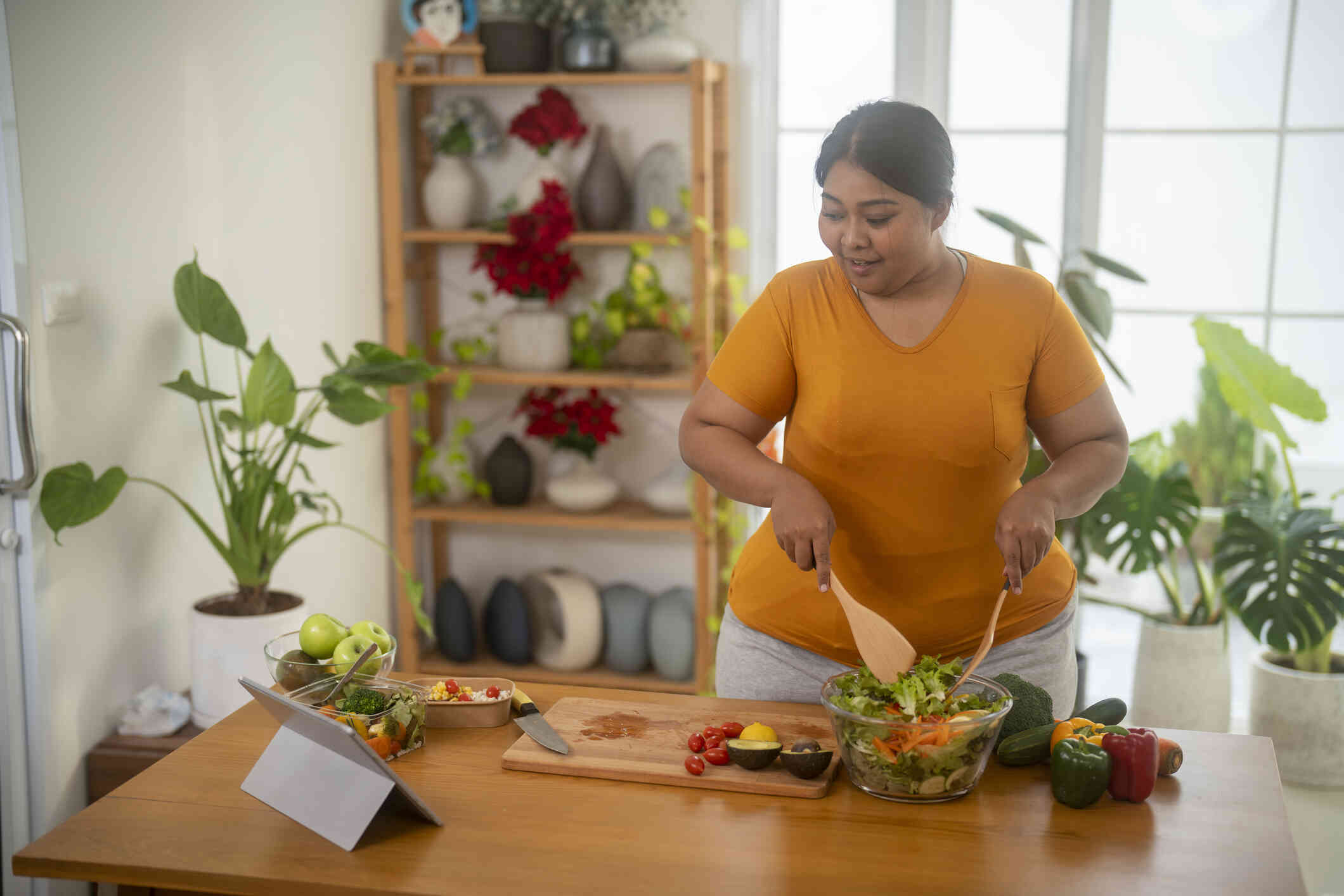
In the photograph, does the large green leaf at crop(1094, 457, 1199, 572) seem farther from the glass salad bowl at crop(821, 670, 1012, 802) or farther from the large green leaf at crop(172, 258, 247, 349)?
the large green leaf at crop(172, 258, 247, 349)

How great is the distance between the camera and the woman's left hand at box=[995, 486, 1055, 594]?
137cm

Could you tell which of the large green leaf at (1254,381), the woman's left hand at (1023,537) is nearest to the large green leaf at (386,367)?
the woman's left hand at (1023,537)

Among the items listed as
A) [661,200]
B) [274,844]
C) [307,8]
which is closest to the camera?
[274,844]

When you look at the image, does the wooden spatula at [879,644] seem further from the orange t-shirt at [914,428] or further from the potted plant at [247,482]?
the potted plant at [247,482]

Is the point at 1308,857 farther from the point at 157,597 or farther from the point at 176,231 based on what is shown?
the point at 176,231

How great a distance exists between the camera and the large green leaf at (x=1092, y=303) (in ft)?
9.33

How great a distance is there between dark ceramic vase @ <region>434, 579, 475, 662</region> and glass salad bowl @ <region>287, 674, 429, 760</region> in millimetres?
2020

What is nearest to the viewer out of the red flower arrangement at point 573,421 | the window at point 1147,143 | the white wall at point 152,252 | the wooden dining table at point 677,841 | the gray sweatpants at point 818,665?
the wooden dining table at point 677,841

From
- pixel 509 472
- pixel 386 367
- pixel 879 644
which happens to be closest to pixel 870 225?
pixel 879 644

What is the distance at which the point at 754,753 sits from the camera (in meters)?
1.31

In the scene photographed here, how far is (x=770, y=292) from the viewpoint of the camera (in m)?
1.61

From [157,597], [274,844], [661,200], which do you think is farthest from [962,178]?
[274,844]

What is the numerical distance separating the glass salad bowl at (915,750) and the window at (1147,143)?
2.18 metres

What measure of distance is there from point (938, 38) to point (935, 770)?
2575 mm
